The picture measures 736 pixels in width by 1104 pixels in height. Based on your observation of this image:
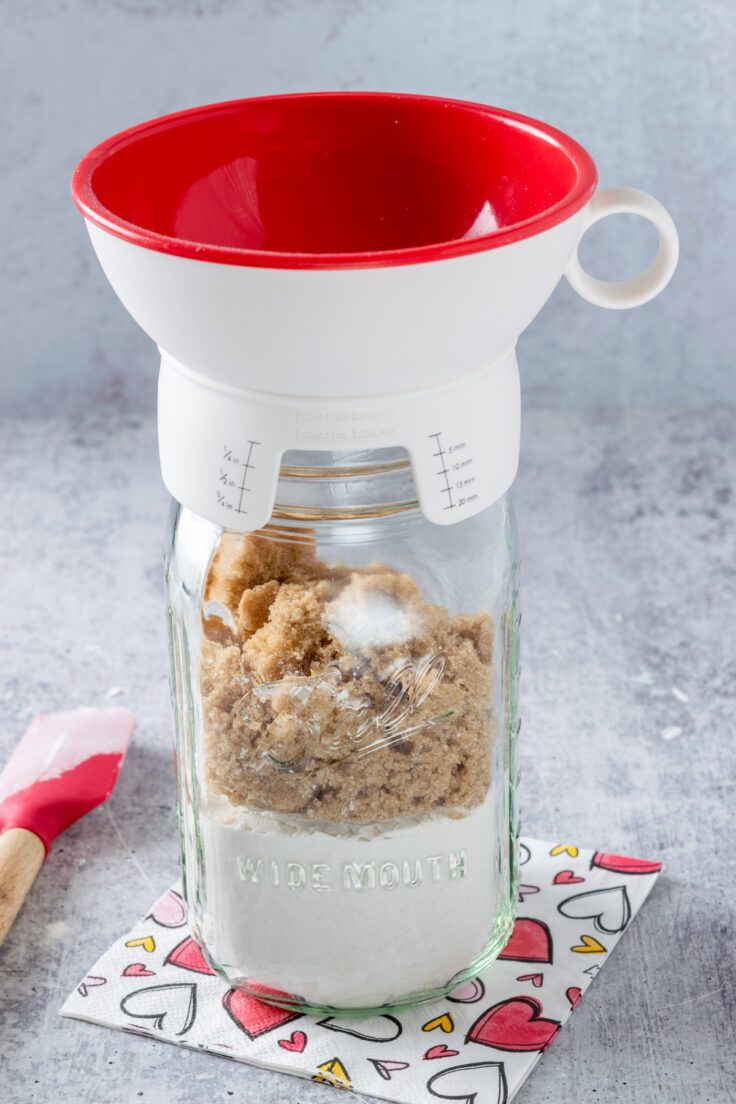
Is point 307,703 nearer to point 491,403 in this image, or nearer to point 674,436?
point 491,403

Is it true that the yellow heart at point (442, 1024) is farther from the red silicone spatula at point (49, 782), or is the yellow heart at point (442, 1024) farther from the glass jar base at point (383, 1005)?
the red silicone spatula at point (49, 782)

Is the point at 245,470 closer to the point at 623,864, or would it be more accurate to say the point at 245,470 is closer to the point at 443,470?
the point at 443,470

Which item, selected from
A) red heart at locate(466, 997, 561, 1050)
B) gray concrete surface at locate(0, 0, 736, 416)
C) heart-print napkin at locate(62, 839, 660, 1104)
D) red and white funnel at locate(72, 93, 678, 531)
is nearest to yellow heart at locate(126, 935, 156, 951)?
heart-print napkin at locate(62, 839, 660, 1104)

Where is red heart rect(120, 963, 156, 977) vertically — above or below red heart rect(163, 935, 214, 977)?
above

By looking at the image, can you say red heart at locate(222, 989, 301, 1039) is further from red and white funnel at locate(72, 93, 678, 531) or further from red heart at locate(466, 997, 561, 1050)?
red and white funnel at locate(72, 93, 678, 531)

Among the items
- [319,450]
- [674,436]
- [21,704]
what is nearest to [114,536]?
[21,704]

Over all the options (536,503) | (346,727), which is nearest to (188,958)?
(346,727)
